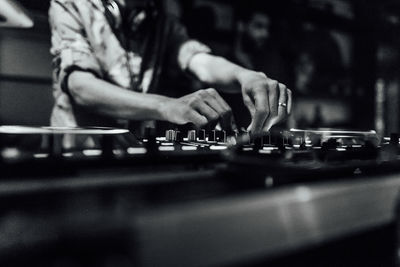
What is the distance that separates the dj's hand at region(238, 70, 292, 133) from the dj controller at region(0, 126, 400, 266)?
0.68ft

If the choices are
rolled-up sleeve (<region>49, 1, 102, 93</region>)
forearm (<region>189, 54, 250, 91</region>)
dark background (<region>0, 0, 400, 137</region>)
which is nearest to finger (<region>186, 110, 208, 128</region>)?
forearm (<region>189, 54, 250, 91</region>)

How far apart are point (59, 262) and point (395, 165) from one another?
533 mm

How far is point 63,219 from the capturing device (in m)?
0.27

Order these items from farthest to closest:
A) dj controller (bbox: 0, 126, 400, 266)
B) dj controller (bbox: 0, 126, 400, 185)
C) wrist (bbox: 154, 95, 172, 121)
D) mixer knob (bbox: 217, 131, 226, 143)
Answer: wrist (bbox: 154, 95, 172, 121) → mixer knob (bbox: 217, 131, 226, 143) → dj controller (bbox: 0, 126, 400, 185) → dj controller (bbox: 0, 126, 400, 266)

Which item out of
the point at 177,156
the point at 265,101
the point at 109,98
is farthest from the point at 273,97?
the point at 109,98

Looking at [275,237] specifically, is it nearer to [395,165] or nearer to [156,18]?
[395,165]

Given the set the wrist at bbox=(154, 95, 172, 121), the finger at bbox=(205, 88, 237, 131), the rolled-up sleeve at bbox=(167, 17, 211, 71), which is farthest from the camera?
the rolled-up sleeve at bbox=(167, 17, 211, 71)

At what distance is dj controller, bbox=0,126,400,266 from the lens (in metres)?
0.27

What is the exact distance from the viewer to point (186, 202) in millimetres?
319

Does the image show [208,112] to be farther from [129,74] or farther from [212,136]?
[129,74]

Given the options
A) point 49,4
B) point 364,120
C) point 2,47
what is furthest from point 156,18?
point 364,120

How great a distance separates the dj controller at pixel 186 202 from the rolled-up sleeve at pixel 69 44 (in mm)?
595

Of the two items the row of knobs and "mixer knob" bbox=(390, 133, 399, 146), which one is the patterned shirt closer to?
the row of knobs

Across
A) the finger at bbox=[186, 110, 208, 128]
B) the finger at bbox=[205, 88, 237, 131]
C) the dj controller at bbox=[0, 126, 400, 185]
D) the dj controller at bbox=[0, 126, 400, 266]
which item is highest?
the finger at bbox=[205, 88, 237, 131]
